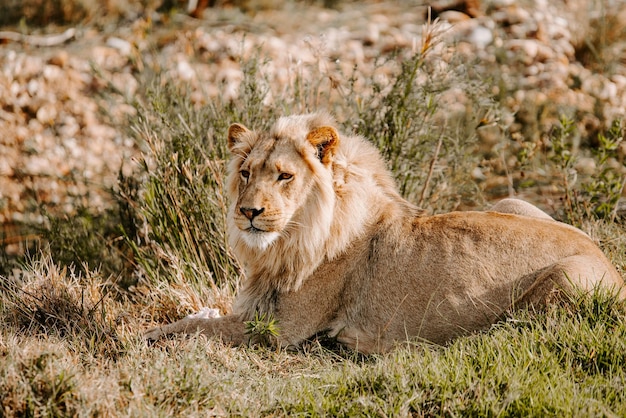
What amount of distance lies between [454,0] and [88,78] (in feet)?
24.0

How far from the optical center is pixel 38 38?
14.6 m

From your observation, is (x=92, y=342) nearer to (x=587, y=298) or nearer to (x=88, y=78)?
(x=587, y=298)

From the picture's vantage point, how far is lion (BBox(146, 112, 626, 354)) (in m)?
4.71

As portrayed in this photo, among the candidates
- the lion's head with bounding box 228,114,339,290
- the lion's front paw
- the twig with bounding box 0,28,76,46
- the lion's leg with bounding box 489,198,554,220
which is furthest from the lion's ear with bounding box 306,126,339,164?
the twig with bounding box 0,28,76,46

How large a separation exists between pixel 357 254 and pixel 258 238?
0.73 metres

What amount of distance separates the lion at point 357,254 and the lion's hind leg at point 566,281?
10 millimetres

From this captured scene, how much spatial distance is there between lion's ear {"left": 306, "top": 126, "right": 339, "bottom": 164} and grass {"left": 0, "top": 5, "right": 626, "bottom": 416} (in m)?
1.15

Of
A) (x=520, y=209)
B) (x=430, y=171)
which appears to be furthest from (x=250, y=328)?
(x=430, y=171)

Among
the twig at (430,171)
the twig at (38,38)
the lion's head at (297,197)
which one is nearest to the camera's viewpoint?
the lion's head at (297,197)

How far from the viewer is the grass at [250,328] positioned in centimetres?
389

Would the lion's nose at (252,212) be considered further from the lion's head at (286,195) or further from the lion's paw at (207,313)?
the lion's paw at (207,313)

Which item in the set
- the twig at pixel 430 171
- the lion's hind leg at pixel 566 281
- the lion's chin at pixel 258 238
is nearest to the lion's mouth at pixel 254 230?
the lion's chin at pixel 258 238

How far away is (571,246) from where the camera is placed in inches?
186

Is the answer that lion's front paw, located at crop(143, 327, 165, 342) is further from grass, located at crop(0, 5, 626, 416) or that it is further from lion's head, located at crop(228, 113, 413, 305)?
lion's head, located at crop(228, 113, 413, 305)
